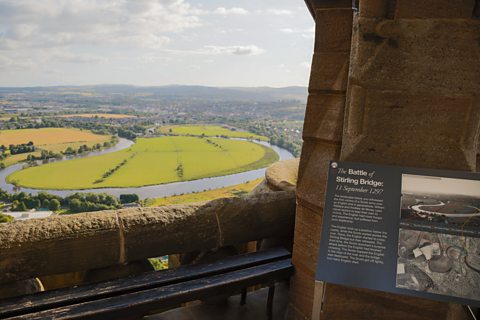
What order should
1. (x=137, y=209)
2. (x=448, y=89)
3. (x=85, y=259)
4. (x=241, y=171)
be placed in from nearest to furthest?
(x=448, y=89)
(x=85, y=259)
(x=137, y=209)
(x=241, y=171)

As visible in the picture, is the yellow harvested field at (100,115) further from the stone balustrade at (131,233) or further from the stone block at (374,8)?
the stone block at (374,8)

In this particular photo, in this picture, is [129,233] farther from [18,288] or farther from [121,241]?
[18,288]

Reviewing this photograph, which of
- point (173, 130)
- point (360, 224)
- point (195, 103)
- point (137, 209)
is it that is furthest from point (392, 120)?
point (195, 103)

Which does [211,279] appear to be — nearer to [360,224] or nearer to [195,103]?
[360,224]

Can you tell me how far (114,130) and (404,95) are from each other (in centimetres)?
2278

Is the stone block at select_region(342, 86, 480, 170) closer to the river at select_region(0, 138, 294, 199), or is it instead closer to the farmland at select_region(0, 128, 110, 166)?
the river at select_region(0, 138, 294, 199)

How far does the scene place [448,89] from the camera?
5.18 ft

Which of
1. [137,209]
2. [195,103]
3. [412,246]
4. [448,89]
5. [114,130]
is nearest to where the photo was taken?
[412,246]

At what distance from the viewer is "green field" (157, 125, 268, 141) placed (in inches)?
1211

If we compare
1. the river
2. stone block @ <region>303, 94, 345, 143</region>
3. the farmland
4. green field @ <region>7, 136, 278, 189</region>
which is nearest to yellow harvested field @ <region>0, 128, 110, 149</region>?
the farmland

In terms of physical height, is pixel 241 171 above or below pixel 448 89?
below

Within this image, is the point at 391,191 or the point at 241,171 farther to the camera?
the point at 241,171

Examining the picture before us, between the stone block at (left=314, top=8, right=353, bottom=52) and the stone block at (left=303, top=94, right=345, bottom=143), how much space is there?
0.26 m

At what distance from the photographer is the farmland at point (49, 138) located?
1327cm
